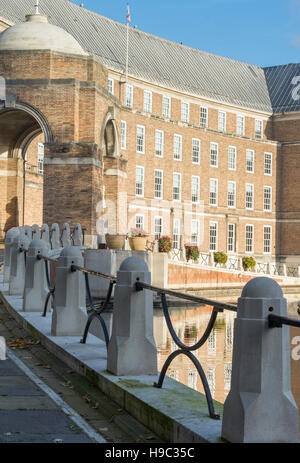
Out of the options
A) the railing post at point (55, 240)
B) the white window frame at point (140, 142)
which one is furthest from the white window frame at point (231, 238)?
the railing post at point (55, 240)

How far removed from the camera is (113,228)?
1345 inches

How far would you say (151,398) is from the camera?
6.00 metres

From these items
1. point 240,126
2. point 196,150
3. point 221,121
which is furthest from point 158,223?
point 240,126

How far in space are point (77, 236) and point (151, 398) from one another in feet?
73.8

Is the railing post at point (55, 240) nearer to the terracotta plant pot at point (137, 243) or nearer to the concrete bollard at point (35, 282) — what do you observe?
the terracotta plant pot at point (137, 243)

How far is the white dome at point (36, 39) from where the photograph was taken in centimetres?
3150

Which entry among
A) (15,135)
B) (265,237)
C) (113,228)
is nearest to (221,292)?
(113,228)

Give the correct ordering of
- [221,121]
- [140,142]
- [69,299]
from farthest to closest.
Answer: [221,121] → [140,142] → [69,299]

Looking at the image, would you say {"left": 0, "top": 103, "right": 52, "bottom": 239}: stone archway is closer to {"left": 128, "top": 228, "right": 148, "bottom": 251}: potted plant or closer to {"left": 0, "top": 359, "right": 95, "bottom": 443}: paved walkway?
{"left": 128, "top": 228, "right": 148, "bottom": 251}: potted plant

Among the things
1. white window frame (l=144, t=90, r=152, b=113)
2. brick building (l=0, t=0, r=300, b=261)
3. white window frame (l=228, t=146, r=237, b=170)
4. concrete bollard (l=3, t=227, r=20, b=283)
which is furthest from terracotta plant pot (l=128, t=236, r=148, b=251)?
white window frame (l=228, t=146, r=237, b=170)

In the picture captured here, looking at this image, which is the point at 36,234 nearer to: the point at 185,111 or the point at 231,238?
the point at 185,111

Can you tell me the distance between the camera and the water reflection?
14469 mm

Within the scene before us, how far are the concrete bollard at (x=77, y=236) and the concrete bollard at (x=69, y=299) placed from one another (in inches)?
705
